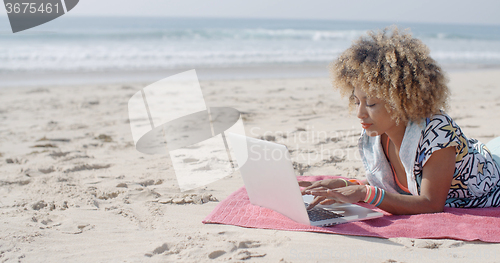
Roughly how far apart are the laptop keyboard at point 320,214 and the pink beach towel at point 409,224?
0.09 metres

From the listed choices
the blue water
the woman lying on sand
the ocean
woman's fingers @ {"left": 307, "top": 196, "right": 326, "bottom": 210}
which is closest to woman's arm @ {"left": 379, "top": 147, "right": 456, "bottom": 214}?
the woman lying on sand

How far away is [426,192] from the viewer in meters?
2.14

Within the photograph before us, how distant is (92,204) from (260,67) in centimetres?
1012

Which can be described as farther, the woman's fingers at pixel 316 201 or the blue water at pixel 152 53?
the blue water at pixel 152 53

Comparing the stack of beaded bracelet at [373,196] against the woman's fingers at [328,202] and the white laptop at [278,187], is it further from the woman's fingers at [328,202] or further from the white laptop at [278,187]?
the woman's fingers at [328,202]

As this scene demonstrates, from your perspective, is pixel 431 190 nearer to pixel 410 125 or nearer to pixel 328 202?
pixel 410 125

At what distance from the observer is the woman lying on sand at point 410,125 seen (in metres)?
2.06

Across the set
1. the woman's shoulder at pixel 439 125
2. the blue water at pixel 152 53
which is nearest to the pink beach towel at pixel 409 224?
the woman's shoulder at pixel 439 125

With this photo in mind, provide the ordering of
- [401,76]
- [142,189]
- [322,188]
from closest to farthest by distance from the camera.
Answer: [401,76] < [322,188] < [142,189]

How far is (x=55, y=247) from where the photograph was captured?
6.87 ft

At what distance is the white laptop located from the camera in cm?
203

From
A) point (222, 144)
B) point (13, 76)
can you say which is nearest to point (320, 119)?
point (222, 144)

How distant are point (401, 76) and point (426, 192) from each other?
642 millimetres

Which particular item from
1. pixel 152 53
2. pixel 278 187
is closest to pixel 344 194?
pixel 278 187
